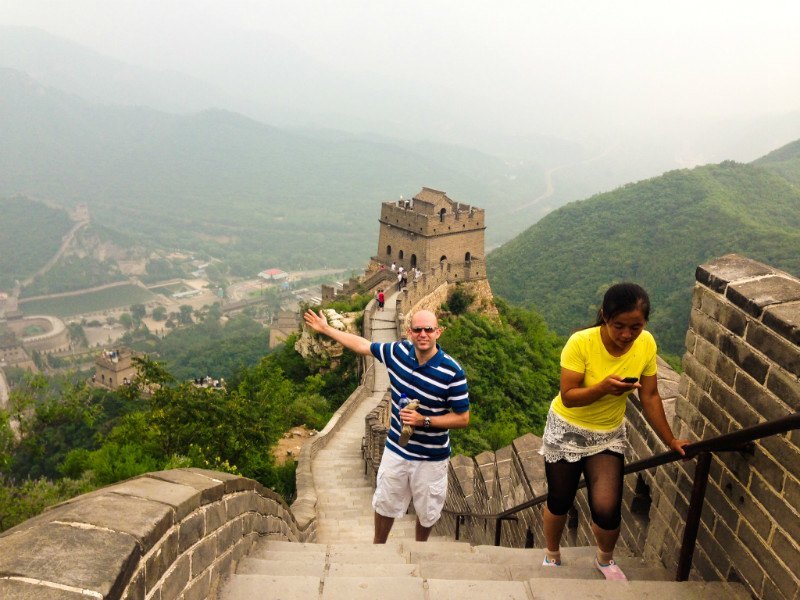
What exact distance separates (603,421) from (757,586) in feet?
3.54

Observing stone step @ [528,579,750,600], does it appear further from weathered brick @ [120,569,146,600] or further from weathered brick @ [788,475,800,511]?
weathered brick @ [120,569,146,600]

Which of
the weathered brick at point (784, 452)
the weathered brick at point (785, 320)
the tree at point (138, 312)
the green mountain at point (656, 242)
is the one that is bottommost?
the tree at point (138, 312)

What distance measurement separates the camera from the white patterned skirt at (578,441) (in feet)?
12.9

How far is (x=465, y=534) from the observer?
827 cm

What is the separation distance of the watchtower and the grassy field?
104730 mm

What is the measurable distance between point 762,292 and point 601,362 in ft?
2.87

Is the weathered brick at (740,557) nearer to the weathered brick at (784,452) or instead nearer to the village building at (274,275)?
the weathered brick at (784,452)

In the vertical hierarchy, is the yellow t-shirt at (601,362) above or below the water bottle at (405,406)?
above

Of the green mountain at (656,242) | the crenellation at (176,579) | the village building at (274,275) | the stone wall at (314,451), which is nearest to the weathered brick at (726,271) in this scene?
the crenellation at (176,579)

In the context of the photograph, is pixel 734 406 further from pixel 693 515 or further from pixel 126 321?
pixel 126 321

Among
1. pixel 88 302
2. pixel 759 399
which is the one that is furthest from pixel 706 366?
pixel 88 302

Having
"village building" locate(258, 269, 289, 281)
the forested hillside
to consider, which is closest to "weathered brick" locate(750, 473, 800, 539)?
"village building" locate(258, 269, 289, 281)

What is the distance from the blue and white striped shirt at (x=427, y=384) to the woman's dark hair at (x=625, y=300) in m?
1.30

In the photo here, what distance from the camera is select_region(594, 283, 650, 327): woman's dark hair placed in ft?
11.7
